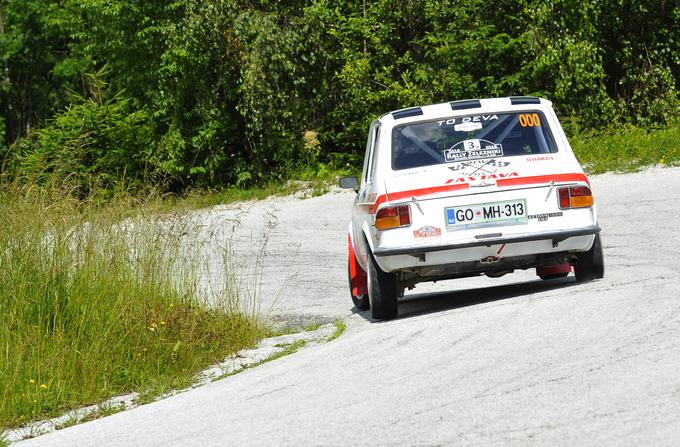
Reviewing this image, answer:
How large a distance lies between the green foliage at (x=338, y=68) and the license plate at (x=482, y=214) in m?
17.5

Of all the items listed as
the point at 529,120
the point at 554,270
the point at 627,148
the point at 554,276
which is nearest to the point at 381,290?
the point at 529,120

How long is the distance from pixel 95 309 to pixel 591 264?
4.24 m

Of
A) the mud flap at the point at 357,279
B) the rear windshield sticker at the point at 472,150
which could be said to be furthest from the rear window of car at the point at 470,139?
the mud flap at the point at 357,279

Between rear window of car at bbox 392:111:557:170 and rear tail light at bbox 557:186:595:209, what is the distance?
0.54m

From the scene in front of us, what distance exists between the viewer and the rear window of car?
378 inches

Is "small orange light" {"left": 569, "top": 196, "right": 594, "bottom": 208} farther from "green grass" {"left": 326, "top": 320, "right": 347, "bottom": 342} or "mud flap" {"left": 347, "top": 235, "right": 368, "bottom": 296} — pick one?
"mud flap" {"left": 347, "top": 235, "right": 368, "bottom": 296}

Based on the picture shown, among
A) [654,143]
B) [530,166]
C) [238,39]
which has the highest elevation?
[530,166]

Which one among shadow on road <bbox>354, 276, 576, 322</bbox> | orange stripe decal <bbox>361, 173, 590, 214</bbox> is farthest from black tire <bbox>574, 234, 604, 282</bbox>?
orange stripe decal <bbox>361, 173, 590, 214</bbox>

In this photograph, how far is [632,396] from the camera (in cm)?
579

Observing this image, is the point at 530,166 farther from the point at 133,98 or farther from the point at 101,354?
the point at 133,98

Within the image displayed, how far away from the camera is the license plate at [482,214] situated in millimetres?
9125

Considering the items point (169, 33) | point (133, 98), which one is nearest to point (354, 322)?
point (169, 33)

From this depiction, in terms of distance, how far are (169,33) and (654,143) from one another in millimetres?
12415

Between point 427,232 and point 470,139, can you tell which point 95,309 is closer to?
point 427,232
